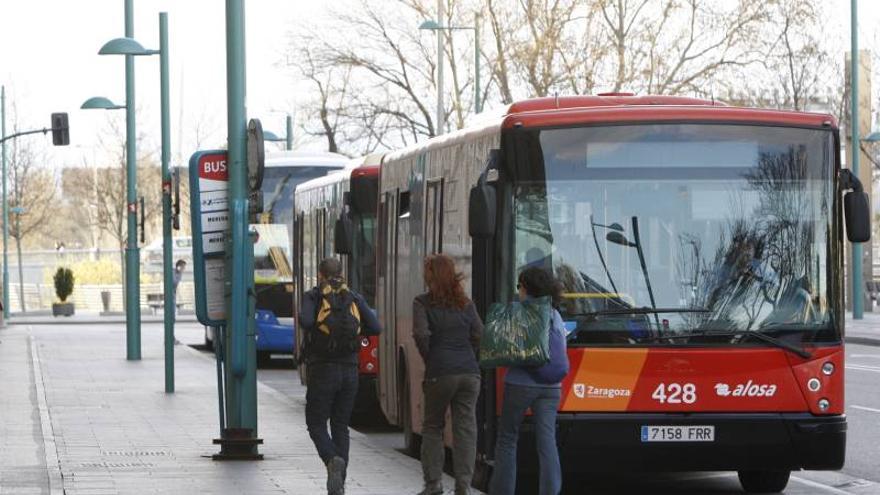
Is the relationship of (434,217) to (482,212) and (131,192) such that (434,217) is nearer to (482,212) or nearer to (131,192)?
(482,212)

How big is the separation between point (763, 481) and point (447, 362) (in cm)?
312

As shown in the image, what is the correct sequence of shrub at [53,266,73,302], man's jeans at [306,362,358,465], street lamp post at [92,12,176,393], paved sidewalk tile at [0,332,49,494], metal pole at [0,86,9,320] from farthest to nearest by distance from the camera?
metal pole at [0,86,9,320]
shrub at [53,266,73,302]
street lamp post at [92,12,176,393]
paved sidewalk tile at [0,332,49,494]
man's jeans at [306,362,358,465]

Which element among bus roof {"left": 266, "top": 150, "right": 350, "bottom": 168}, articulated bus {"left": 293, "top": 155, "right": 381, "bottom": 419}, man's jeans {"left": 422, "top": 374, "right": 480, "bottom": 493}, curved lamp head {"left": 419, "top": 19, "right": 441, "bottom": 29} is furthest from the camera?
curved lamp head {"left": 419, "top": 19, "right": 441, "bottom": 29}

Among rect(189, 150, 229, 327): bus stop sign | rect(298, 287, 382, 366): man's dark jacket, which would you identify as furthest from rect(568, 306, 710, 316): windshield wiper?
rect(189, 150, 229, 327): bus stop sign

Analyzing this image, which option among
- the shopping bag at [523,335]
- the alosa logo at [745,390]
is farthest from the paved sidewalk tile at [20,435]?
the alosa logo at [745,390]

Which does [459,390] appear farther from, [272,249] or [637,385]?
[272,249]

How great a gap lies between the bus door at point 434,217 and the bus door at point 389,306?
1615 mm

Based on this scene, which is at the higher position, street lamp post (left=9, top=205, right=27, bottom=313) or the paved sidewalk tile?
street lamp post (left=9, top=205, right=27, bottom=313)

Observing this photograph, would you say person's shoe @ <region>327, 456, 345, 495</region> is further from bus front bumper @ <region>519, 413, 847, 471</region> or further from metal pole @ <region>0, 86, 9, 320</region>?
metal pole @ <region>0, 86, 9, 320</region>

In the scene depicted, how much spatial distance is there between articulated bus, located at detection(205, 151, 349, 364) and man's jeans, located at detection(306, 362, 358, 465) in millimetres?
17811

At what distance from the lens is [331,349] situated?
38.8 ft

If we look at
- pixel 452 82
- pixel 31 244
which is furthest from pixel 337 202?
pixel 31 244

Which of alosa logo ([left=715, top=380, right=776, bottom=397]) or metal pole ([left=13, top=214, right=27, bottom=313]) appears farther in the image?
metal pole ([left=13, top=214, right=27, bottom=313])

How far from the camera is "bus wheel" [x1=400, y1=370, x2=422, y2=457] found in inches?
611
